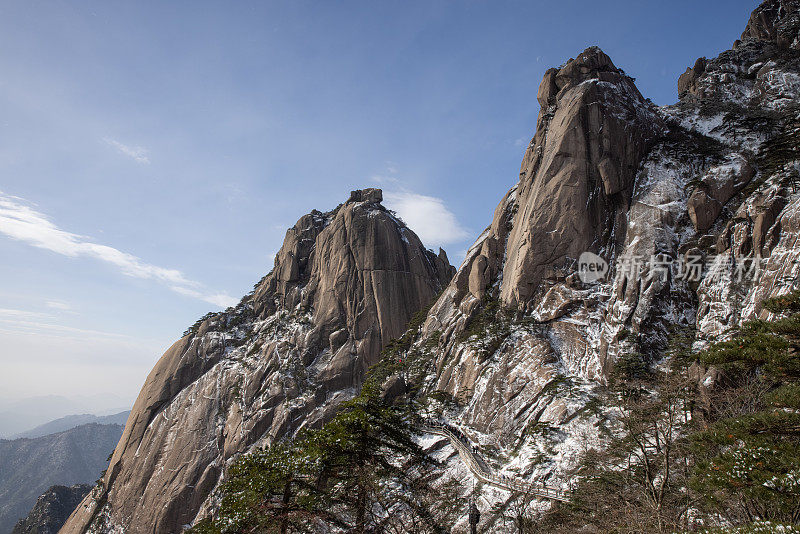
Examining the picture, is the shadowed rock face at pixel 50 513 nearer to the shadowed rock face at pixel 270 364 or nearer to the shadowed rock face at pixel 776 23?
the shadowed rock face at pixel 270 364

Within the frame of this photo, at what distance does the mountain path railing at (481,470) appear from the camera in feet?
78.6

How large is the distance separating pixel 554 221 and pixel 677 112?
1069 inches

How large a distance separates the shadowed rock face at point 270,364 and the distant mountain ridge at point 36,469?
13072 centimetres

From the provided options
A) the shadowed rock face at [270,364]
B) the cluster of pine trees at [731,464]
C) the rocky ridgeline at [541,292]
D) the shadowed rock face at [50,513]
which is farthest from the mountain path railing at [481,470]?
the shadowed rock face at [50,513]

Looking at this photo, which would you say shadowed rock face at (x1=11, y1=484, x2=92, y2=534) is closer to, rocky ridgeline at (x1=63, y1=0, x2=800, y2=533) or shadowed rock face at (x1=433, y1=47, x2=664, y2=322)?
rocky ridgeline at (x1=63, y1=0, x2=800, y2=533)

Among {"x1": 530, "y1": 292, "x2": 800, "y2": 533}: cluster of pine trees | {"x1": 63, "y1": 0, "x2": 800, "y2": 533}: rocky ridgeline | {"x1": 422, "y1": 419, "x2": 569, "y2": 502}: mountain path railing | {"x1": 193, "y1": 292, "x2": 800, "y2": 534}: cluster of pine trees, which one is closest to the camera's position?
{"x1": 530, "y1": 292, "x2": 800, "y2": 533}: cluster of pine trees

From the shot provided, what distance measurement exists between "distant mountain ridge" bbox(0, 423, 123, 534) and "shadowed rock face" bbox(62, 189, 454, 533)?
130717 mm

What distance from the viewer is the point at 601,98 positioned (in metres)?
43.9

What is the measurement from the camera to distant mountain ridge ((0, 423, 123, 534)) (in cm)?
14450

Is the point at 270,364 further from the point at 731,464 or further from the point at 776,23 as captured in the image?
the point at 776,23

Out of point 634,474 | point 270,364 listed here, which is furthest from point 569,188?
point 270,364

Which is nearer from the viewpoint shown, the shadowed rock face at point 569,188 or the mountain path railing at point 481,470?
the mountain path railing at point 481,470

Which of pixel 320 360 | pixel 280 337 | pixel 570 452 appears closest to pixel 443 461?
pixel 570 452

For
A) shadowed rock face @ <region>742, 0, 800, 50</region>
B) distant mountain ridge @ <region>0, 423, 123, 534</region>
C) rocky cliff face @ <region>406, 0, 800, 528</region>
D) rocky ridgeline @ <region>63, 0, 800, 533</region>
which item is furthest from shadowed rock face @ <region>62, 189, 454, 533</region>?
distant mountain ridge @ <region>0, 423, 123, 534</region>
